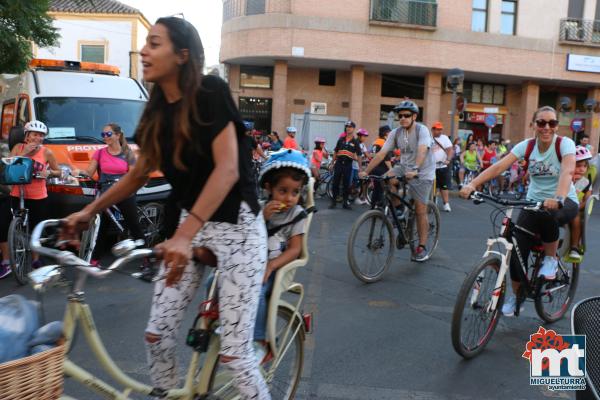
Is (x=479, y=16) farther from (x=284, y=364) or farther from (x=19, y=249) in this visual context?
(x=284, y=364)

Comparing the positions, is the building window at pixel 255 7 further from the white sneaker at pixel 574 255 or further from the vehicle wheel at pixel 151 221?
the white sneaker at pixel 574 255

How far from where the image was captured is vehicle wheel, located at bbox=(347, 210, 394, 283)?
19.5ft

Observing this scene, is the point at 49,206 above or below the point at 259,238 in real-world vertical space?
below

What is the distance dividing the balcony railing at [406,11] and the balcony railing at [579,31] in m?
6.83

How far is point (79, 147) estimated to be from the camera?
763 cm

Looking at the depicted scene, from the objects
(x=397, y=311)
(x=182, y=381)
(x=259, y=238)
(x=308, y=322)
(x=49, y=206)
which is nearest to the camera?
(x=259, y=238)

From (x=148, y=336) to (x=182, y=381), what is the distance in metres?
0.39

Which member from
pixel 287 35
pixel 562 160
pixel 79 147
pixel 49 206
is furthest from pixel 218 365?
pixel 287 35

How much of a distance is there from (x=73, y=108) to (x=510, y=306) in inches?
257

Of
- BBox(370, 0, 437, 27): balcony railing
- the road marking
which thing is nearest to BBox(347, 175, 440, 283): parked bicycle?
the road marking

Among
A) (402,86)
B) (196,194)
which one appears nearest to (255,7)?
(402,86)

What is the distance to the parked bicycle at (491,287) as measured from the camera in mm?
3967

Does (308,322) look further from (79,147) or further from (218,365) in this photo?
(79,147)

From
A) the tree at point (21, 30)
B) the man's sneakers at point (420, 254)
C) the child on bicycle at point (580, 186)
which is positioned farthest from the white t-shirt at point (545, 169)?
the tree at point (21, 30)
